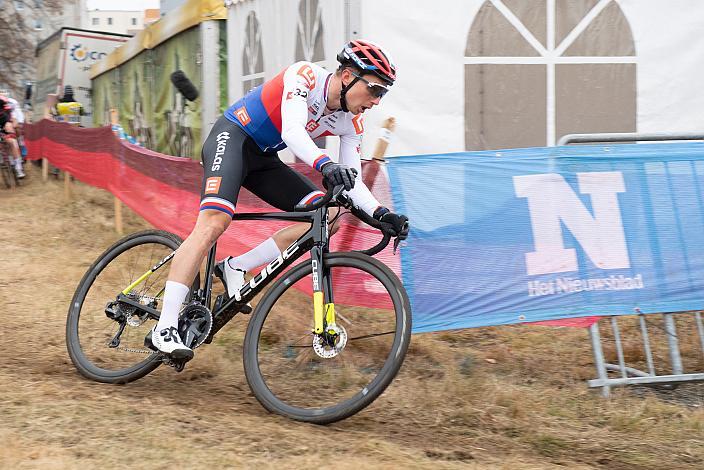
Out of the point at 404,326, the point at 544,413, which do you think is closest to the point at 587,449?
the point at 544,413

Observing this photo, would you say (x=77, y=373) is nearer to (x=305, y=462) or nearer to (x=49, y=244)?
(x=305, y=462)

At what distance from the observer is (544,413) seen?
4.64 metres

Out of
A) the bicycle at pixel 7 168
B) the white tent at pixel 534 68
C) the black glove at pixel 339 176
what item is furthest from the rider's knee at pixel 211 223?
the bicycle at pixel 7 168

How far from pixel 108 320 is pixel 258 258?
3.94 ft

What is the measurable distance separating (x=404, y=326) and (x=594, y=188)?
1.98 meters

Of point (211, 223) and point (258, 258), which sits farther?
point (258, 258)

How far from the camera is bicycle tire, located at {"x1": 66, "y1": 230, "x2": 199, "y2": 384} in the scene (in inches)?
194

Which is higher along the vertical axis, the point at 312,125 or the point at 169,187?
the point at 312,125

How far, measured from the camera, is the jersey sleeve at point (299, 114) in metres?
4.25

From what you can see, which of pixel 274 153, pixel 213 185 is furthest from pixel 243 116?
pixel 213 185

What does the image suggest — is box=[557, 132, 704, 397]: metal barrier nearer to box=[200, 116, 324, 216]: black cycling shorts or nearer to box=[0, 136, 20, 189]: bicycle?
box=[200, 116, 324, 216]: black cycling shorts

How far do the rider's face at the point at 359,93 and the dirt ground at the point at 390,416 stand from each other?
1.72 meters

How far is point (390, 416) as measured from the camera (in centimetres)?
456

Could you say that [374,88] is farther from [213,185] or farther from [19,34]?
[19,34]
